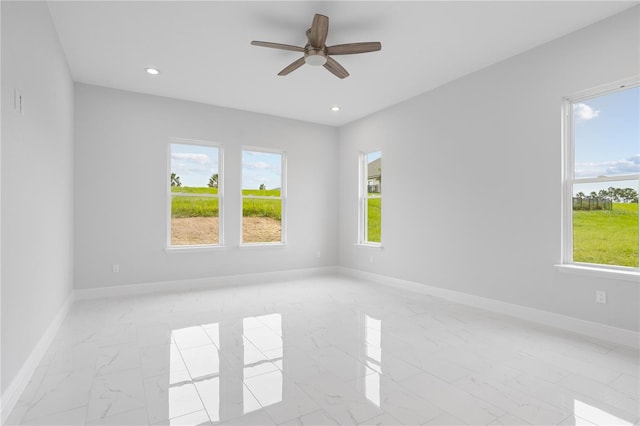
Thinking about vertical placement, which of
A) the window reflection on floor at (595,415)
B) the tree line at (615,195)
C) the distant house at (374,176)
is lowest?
the window reflection on floor at (595,415)

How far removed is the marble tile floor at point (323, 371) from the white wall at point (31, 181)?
0.39 meters

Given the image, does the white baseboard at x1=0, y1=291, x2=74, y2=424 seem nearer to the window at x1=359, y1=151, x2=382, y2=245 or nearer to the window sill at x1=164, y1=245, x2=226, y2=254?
the window sill at x1=164, y1=245, x2=226, y2=254

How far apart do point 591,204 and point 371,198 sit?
322 cm

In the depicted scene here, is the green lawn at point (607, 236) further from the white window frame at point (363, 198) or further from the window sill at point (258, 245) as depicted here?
Result: the window sill at point (258, 245)

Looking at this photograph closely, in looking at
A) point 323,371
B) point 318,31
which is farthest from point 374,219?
point 323,371

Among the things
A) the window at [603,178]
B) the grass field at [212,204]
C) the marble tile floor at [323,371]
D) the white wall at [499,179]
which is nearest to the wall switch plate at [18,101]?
the marble tile floor at [323,371]

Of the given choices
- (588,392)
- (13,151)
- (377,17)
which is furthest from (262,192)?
(588,392)

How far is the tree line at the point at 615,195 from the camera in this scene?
2959 millimetres

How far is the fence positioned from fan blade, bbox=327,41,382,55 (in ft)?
8.11

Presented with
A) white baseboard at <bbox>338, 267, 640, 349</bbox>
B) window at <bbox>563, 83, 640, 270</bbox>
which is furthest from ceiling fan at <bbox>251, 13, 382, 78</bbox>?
white baseboard at <bbox>338, 267, 640, 349</bbox>

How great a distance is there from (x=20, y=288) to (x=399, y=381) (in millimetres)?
2612

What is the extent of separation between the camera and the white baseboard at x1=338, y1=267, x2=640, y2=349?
114 inches

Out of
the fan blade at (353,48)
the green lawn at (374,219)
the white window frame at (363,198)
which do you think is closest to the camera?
the fan blade at (353,48)

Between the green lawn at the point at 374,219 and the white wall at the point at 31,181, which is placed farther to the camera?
the green lawn at the point at 374,219
